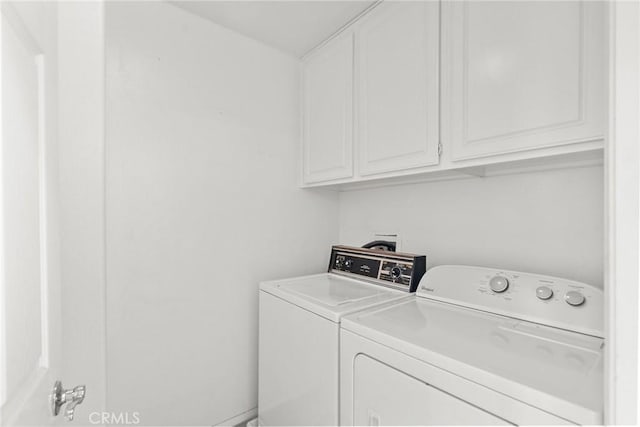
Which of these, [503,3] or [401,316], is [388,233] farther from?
[503,3]

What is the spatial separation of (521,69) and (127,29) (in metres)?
1.73

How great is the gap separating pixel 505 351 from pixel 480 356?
10 cm

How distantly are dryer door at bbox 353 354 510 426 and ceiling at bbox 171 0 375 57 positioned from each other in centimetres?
167

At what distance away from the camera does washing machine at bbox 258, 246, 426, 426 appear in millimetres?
1203

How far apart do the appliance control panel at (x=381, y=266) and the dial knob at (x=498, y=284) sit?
36 centimetres

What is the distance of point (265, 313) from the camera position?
167 centimetres

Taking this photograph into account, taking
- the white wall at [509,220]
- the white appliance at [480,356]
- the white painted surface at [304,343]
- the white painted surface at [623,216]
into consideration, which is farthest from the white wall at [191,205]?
the white painted surface at [623,216]

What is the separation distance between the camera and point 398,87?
1.44 metres

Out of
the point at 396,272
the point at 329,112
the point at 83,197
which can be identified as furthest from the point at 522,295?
the point at 83,197

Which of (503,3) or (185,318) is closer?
(503,3)

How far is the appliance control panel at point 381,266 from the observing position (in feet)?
5.05

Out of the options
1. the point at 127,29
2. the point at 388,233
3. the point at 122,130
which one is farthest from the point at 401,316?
the point at 127,29

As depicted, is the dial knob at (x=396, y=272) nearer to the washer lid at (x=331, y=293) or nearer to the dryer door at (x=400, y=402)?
the washer lid at (x=331, y=293)

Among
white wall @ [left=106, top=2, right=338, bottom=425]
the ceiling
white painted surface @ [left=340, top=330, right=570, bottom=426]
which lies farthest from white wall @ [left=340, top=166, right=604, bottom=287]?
the ceiling
